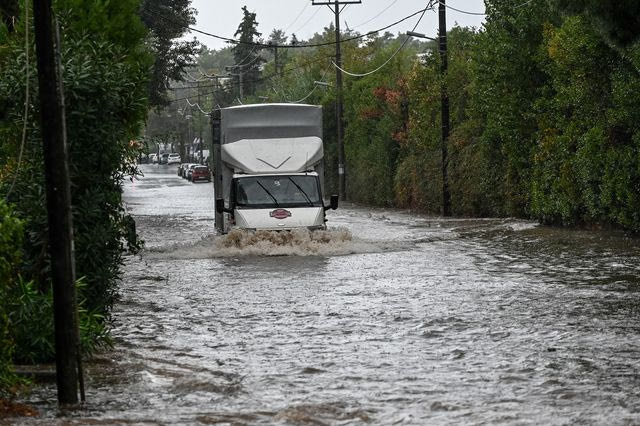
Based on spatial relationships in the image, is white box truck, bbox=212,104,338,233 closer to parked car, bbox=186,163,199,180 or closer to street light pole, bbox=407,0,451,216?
street light pole, bbox=407,0,451,216

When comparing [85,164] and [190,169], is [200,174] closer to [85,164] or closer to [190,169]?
[190,169]

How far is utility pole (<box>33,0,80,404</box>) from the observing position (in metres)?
9.24

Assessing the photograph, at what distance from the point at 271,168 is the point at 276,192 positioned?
2.44 feet

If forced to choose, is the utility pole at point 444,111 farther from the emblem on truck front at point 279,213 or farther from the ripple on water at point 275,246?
the emblem on truck front at point 279,213

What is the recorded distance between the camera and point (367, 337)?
507 inches

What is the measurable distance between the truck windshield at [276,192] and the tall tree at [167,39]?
25291 mm

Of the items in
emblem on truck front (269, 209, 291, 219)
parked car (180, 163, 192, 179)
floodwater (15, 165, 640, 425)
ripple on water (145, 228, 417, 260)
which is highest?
parked car (180, 163, 192, 179)

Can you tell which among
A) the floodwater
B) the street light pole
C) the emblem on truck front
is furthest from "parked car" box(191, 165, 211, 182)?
the emblem on truck front

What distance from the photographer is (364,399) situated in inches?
376

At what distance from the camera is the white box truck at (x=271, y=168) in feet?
79.5

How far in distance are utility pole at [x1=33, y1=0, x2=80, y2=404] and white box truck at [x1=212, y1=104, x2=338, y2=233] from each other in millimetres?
14688

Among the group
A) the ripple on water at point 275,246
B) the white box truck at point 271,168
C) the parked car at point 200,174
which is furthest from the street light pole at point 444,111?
the parked car at point 200,174

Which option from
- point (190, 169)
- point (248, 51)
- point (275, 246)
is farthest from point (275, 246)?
point (248, 51)

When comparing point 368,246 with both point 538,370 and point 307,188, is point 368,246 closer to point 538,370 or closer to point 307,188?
point 307,188
